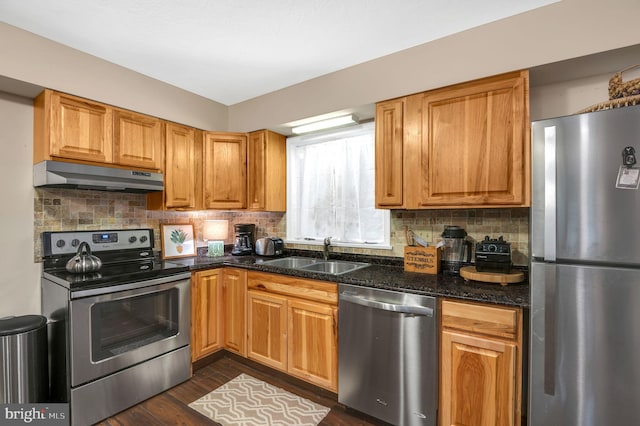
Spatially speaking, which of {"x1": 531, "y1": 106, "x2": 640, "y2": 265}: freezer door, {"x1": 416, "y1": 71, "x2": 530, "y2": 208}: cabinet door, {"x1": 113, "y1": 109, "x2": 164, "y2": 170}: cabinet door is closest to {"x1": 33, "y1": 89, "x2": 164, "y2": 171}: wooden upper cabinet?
{"x1": 113, "y1": 109, "x2": 164, "y2": 170}: cabinet door

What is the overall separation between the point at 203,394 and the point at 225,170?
2.00 metres

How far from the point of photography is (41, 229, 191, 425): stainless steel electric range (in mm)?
1834

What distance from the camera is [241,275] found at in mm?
2582

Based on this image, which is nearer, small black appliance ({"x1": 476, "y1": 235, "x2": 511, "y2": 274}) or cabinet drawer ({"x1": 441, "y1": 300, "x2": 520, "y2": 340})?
cabinet drawer ({"x1": 441, "y1": 300, "x2": 520, "y2": 340})

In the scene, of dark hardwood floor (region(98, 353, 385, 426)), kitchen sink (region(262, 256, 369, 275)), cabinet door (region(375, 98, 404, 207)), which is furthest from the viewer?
kitchen sink (region(262, 256, 369, 275))

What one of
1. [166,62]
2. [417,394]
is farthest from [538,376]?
[166,62]

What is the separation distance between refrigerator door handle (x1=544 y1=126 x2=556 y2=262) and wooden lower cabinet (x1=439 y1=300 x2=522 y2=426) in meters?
0.36

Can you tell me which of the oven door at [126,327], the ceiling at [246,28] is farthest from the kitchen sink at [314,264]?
the ceiling at [246,28]

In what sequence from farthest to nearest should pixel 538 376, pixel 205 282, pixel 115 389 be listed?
1. pixel 205 282
2. pixel 115 389
3. pixel 538 376

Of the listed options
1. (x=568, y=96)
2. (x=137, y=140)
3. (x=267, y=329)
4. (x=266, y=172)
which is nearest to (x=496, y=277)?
(x=568, y=96)

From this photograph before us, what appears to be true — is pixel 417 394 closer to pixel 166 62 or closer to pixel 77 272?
pixel 77 272

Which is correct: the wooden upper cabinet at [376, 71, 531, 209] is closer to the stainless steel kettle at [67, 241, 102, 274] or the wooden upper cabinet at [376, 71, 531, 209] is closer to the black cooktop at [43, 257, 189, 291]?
the black cooktop at [43, 257, 189, 291]

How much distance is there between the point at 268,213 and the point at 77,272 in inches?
69.7

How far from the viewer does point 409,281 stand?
1880 mm
